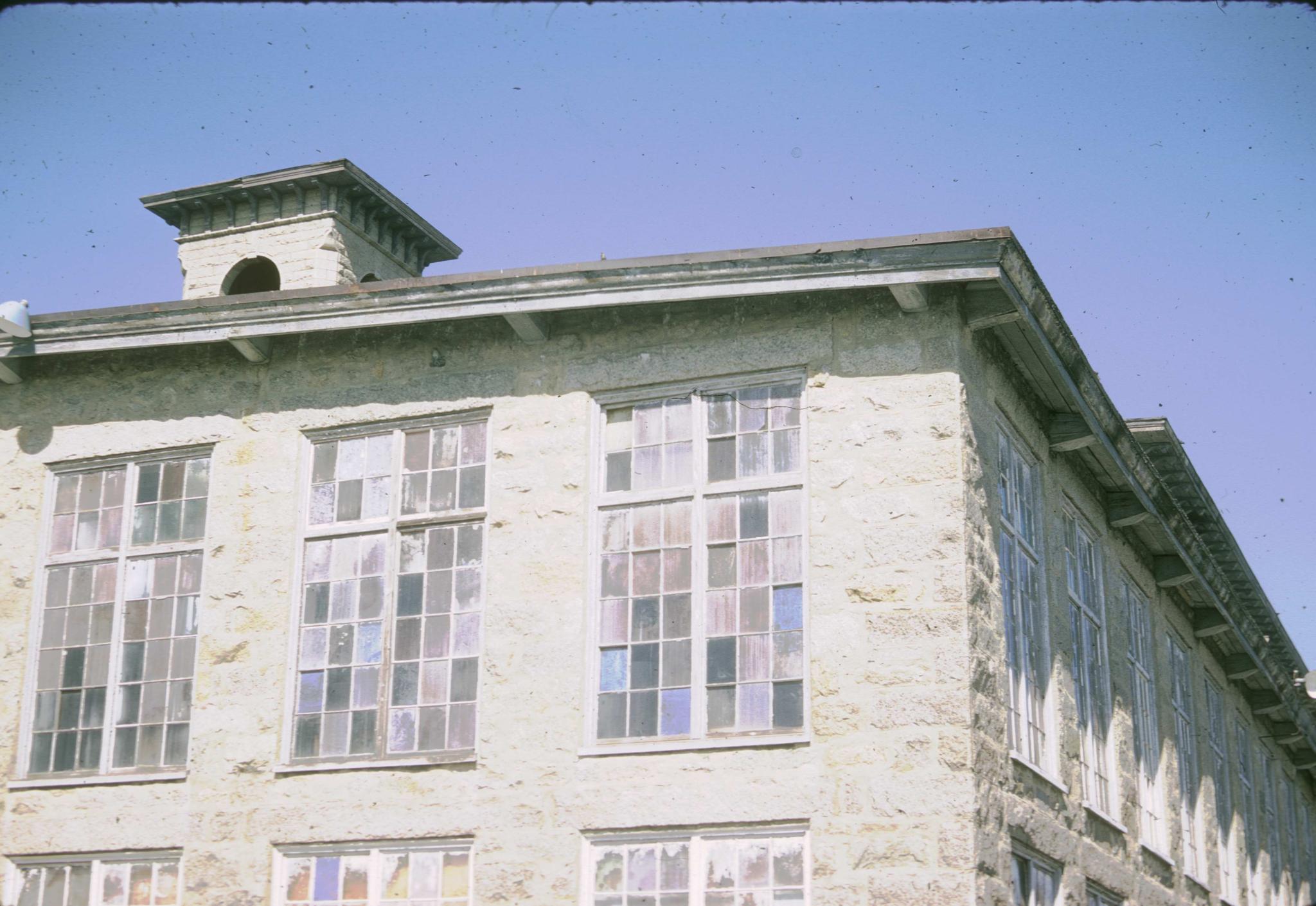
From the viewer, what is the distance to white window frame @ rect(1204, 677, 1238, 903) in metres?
21.4

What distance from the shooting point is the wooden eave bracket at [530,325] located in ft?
45.7

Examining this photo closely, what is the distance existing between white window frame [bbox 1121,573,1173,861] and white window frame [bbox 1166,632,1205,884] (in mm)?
668

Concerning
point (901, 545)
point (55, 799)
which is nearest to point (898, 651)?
point (901, 545)

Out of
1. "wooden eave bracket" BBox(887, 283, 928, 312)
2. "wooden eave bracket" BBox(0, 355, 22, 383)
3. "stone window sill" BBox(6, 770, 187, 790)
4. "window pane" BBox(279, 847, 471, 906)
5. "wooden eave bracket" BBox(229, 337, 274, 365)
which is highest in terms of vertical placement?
"wooden eave bracket" BBox(0, 355, 22, 383)

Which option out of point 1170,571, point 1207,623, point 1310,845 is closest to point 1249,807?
point 1207,623

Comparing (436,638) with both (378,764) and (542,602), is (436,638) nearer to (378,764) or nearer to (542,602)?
(542,602)

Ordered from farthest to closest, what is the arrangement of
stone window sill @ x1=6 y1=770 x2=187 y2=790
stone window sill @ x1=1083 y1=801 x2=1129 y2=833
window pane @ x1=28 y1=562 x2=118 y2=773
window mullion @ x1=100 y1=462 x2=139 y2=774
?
stone window sill @ x1=1083 y1=801 x2=1129 y2=833 → window pane @ x1=28 y1=562 x2=118 y2=773 → window mullion @ x1=100 y1=462 x2=139 y2=774 → stone window sill @ x1=6 y1=770 x2=187 y2=790

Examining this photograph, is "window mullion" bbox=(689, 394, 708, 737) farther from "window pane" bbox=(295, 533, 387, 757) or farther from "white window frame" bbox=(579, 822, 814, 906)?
"window pane" bbox=(295, 533, 387, 757)

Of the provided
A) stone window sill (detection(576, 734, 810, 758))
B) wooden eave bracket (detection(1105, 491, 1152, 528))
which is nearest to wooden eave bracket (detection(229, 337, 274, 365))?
stone window sill (detection(576, 734, 810, 758))

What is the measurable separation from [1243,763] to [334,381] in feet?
51.6

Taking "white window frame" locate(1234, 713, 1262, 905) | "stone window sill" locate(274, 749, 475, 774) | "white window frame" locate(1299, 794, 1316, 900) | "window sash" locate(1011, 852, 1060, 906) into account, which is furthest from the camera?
"white window frame" locate(1299, 794, 1316, 900)

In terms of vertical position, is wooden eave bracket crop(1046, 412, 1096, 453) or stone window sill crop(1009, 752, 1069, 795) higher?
wooden eave bracket crop(1046, 412, 1096, 453)

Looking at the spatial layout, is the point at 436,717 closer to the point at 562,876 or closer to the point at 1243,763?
the point at 562,876

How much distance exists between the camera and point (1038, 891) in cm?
1387
